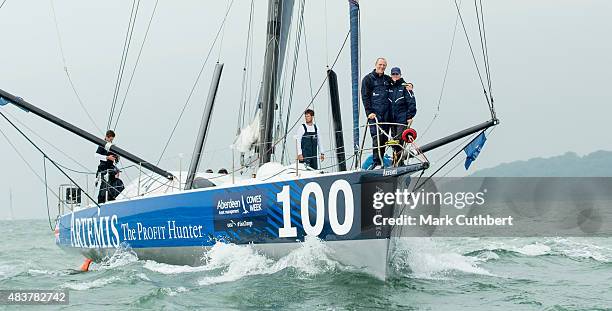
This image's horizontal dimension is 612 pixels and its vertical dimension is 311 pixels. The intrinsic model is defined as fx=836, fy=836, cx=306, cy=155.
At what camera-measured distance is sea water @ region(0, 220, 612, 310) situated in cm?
811

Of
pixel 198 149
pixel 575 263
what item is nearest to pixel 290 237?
pixel 198 149

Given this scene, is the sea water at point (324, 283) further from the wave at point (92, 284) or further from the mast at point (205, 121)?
the mast at point (205, 121)

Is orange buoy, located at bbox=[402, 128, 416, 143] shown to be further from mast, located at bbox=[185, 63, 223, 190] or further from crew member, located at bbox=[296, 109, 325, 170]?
mast, located at bbox=[185, 63, 223, 190]

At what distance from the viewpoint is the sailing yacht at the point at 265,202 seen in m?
9.00

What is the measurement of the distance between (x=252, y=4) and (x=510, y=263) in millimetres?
5589

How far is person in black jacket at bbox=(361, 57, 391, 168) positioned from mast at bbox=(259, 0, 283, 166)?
2.45 metres

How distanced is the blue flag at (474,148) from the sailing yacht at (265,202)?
19 centimetres

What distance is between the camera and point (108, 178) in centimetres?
1401

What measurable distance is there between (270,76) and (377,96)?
2.68 metres

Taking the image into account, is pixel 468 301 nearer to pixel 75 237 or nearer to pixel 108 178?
pixel 108 178

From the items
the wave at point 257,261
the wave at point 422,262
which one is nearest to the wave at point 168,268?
the wave at point 257,261

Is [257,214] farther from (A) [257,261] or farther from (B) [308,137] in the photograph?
(B) [308,137]

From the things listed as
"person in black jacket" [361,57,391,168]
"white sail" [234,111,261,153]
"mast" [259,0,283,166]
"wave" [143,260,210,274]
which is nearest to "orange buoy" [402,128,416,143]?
"person in black jacket" [361,57,391,168]

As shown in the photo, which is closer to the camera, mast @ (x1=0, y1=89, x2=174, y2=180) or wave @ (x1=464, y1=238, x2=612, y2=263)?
mast @ (x1=0, y1=89, x2=174, y2=180)
